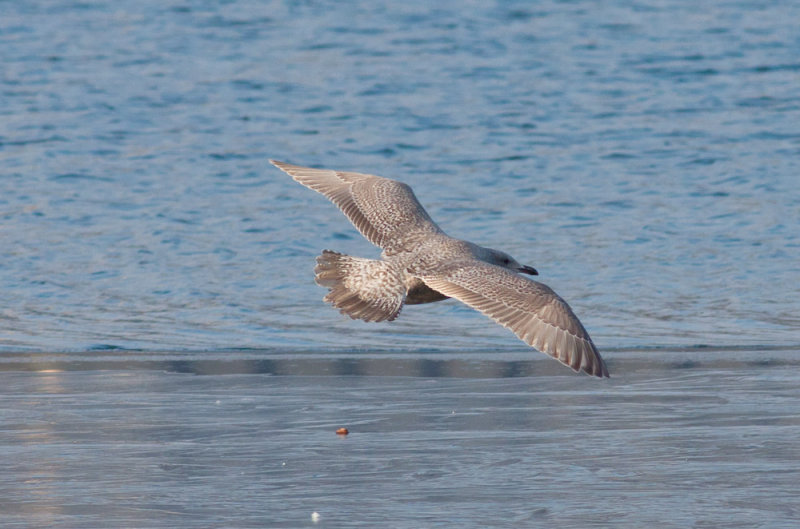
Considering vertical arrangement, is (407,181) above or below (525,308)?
below

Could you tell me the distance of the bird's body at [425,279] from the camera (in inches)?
261

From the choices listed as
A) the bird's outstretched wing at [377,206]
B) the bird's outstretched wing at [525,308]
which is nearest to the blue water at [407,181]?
the bird's outstretched wing at [525,308]

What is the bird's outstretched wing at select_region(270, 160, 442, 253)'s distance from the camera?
8.06 metres

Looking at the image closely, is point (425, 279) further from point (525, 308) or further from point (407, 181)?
point (407, 181)

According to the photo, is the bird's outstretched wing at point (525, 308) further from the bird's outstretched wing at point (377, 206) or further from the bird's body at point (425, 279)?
the bird's outstretched wing at point (377, 206)

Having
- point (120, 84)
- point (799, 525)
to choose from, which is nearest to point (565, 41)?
point (120, 84)

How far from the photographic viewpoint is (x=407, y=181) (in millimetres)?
14438

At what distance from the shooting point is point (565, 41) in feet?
70.7

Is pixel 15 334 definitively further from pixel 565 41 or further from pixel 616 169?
pixel 565 41

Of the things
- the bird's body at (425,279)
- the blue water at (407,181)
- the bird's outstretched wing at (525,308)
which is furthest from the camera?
the blue water at (407,181)

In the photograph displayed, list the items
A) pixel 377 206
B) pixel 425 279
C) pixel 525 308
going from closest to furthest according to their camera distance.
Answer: pixel 525 308 → pixel 425 279 → pixel 377 206

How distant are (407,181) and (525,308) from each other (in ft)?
25.4

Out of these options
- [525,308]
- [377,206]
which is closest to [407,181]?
[377,206]

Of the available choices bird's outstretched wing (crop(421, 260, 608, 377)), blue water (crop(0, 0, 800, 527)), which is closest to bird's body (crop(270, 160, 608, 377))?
bird's outstretched wing (crop(421, 260, 608, 377))
